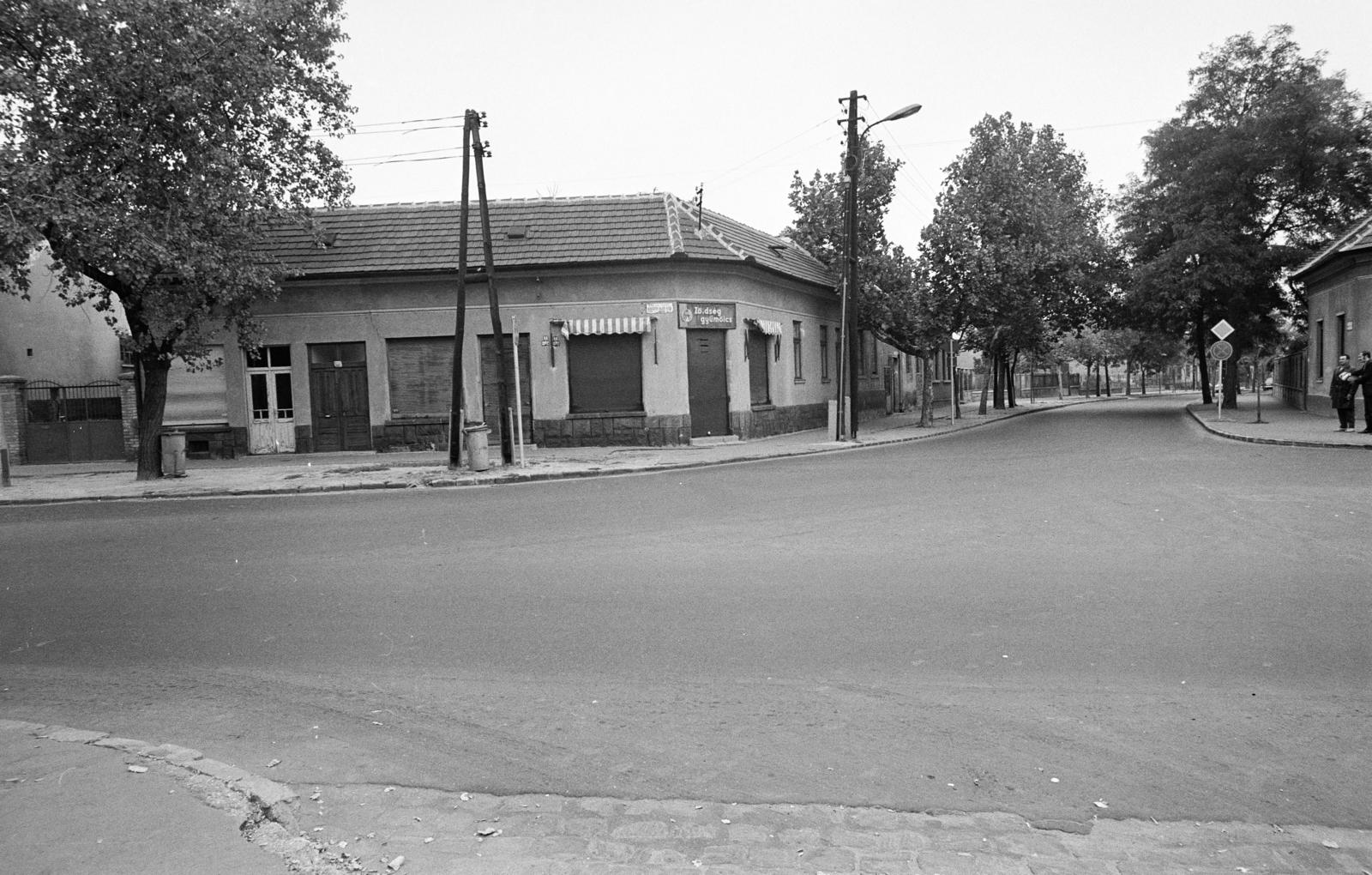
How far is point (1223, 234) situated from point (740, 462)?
23.3 metres

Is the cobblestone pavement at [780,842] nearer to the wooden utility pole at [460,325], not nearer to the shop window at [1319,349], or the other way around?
the wooden utility pole at [460,325]

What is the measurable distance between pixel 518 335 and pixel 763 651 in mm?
20021

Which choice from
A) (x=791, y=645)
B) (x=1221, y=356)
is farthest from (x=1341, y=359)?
(x=791, y=645)

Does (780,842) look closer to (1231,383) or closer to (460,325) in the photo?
(460,325)

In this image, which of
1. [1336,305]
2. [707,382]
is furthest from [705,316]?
[1336,305]

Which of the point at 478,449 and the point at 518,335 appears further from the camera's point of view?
the point at 518,335

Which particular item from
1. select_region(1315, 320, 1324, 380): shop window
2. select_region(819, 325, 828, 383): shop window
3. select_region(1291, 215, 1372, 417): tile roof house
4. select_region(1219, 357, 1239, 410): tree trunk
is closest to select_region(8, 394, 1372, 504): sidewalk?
select_region(1291, 215, 1372, 417): tile roof house

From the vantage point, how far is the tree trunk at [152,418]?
19.7m

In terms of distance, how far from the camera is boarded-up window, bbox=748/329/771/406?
27.1 m

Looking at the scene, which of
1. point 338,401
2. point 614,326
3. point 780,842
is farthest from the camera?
point 338,401

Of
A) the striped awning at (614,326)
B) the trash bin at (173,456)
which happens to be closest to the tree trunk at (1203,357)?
the striped awning at (614,326)

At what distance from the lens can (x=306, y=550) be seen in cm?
1023

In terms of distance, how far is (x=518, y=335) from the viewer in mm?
25047

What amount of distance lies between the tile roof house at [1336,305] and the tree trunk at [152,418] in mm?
29361
